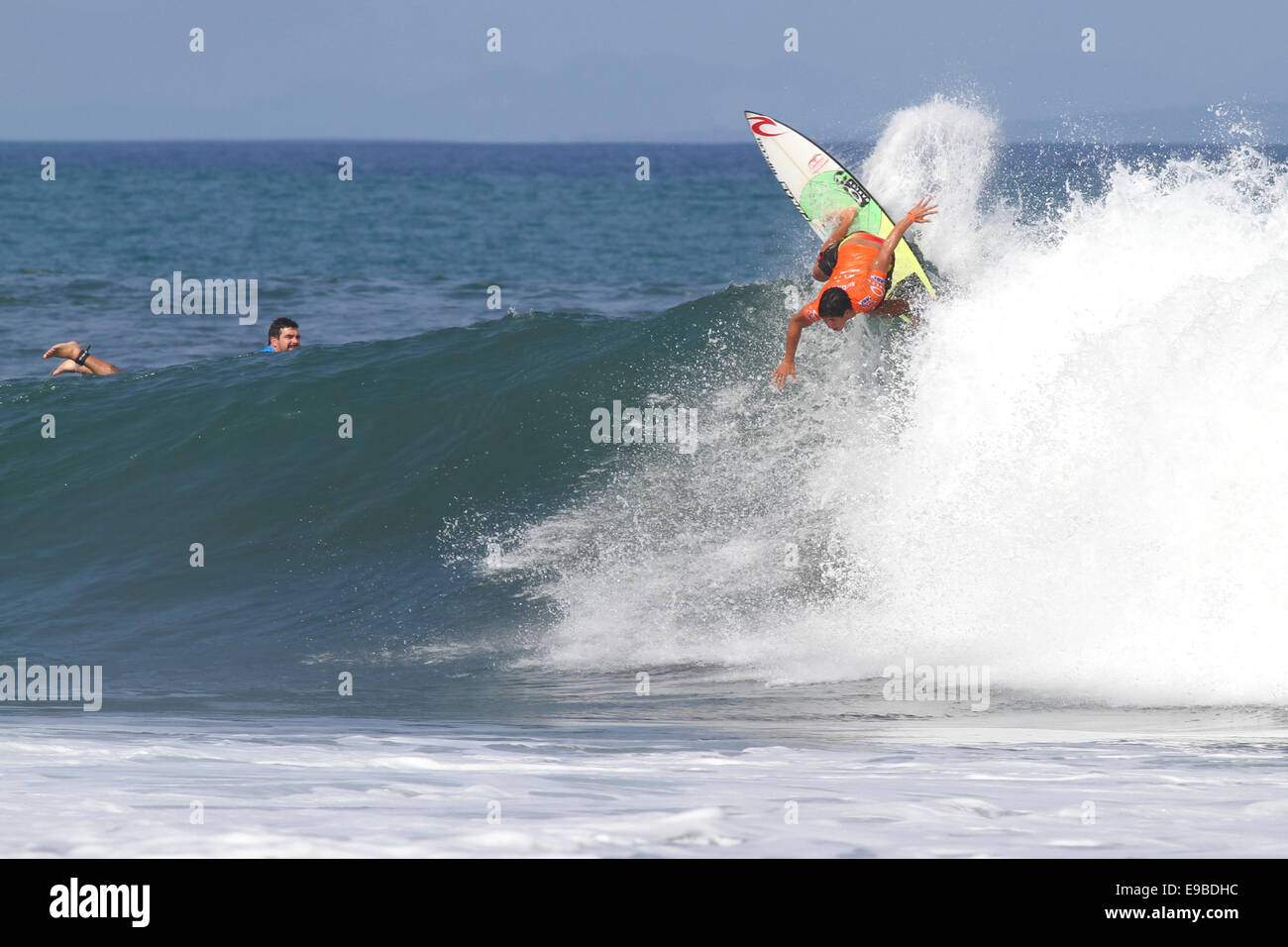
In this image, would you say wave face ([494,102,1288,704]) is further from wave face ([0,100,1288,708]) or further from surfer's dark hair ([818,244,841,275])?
surfer's dark hair ([818,244,841,275])

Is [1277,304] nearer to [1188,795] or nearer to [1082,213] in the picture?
[1082,213]

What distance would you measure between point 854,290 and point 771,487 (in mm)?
1624

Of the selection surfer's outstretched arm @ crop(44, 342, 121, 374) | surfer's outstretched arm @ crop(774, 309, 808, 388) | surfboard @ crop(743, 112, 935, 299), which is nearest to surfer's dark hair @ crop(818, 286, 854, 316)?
surfer's outstretched arm @ crop(774, 309, 808, 388)

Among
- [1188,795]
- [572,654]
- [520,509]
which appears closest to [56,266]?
[520,509]

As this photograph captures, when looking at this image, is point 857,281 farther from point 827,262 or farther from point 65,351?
point 65,351

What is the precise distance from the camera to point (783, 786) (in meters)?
4.85

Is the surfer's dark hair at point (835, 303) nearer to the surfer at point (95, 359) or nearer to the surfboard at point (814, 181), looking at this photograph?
the surfboard at point (814, 181)

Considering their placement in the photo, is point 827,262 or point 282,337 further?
point 282,337

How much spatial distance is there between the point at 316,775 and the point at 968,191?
10204 mm

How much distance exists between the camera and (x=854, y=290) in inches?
392

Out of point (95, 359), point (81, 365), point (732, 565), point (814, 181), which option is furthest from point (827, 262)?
point (81, 365)

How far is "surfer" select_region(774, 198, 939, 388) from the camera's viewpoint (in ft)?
32.2

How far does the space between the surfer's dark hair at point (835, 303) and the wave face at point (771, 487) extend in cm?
65

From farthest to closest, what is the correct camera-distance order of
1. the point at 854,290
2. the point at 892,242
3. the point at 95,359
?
the point at 95,359 → the point at 854,290 → the point at 892,242
